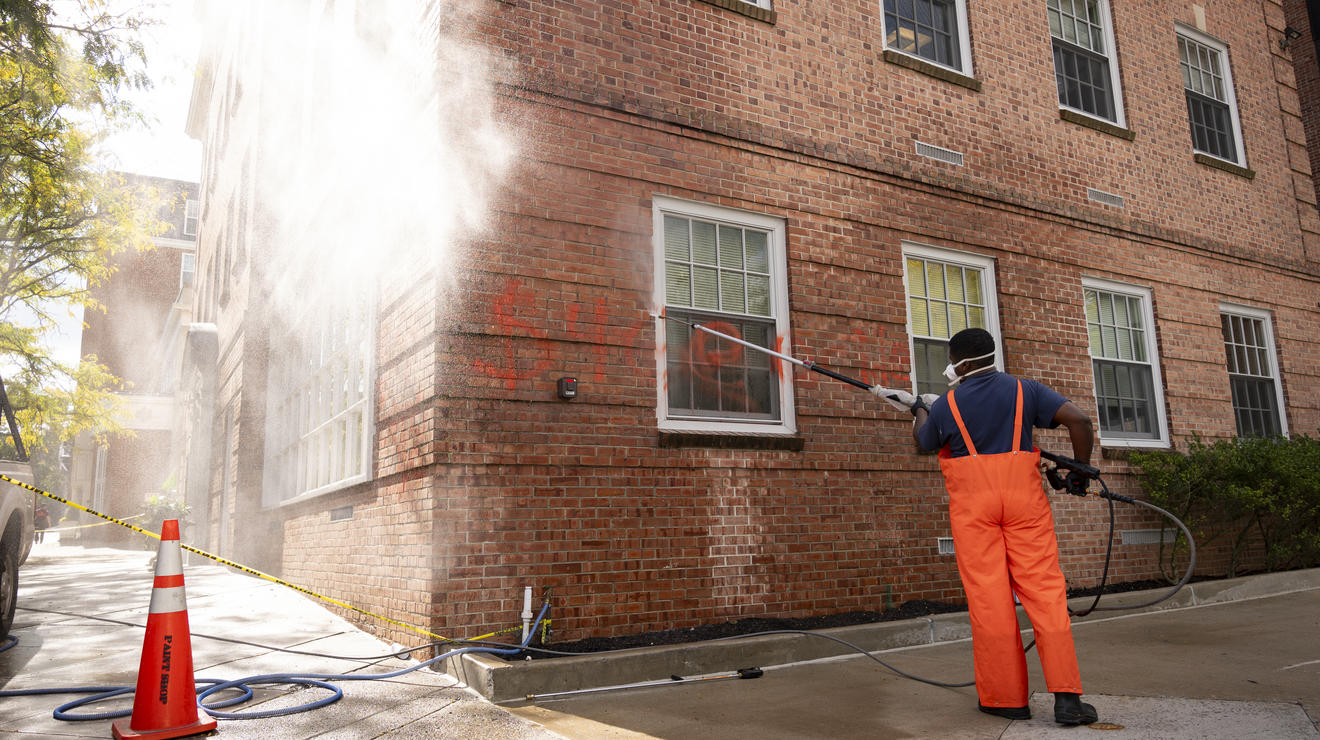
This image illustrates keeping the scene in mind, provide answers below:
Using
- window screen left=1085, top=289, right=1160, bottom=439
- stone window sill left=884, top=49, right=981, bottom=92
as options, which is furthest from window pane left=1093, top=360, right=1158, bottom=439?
stone window sill left=884, top=49, right=981, bottom=92

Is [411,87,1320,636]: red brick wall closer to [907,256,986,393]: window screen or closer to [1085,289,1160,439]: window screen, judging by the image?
[907,256,986,393]: window screen

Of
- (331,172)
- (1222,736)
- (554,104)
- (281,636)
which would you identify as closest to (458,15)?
(554,104)

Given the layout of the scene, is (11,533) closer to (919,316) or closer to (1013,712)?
(1013,712)

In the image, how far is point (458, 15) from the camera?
5723 millimetres

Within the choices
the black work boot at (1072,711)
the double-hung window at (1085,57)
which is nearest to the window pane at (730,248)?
the black work boot at (1072,711)

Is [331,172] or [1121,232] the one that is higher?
[331,172]

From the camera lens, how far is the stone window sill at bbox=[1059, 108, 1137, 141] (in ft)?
29.4

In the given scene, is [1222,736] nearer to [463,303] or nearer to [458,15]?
[463,303]

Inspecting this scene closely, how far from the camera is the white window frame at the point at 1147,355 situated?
8.66 m

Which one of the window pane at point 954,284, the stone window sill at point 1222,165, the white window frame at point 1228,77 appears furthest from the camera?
the white window frame at point 1228,77

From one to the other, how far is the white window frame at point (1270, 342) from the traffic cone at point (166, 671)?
1074cm

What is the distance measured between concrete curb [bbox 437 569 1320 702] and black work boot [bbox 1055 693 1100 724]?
6.64ft

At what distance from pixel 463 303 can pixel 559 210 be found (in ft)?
3.19

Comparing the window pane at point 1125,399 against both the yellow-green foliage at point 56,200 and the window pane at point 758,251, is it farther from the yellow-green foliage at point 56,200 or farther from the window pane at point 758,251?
the yellow-green foliage at point 56,200
